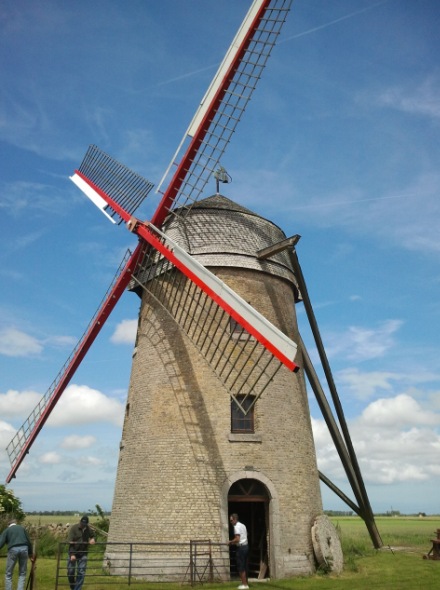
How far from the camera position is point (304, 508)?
45.2 feet

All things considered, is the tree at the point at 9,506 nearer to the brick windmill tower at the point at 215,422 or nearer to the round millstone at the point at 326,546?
the brick windmill tower at the point at 215,422

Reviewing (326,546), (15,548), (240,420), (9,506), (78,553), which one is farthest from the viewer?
(9,506)

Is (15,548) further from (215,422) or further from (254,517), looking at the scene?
(254,517)

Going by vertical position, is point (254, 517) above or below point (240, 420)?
below

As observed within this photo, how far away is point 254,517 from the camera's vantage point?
1520 cm

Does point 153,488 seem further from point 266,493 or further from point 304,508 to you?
point 304,508

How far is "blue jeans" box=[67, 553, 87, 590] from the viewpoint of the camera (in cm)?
928

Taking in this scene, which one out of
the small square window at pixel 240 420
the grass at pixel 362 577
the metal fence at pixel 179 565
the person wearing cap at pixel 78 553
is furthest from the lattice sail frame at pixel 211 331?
the person wearing cap at pixel 78 553

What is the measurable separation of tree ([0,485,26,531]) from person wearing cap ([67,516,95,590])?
1101 centimetres

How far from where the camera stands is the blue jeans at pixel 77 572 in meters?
9.28

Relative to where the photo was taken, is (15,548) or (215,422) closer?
(15,548)

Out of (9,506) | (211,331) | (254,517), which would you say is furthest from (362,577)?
(9,506)

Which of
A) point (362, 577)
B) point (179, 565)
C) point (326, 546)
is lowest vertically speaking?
point (362, 577)

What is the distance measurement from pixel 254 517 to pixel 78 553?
6.91 m
